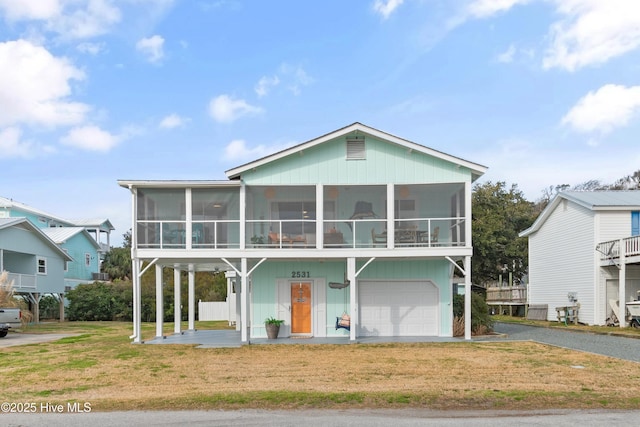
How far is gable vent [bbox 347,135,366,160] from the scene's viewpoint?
20969mm

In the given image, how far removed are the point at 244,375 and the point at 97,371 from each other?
3.50m

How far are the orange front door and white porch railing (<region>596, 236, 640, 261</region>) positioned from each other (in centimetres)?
1304

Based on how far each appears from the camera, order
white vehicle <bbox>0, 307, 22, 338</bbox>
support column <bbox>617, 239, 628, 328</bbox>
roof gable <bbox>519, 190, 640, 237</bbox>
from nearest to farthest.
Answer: white vehicle <bbox>0, 307, 22, 338</bbox> → support column <bbox>617, 239, 628, 328</bbox> → roof gable <bbox>519, 190, 640, 237</bbox>

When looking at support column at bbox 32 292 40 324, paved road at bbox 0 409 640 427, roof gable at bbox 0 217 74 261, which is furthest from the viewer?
support column at bbox 32 292 40 324

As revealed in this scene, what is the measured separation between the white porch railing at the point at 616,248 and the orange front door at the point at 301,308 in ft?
42.8

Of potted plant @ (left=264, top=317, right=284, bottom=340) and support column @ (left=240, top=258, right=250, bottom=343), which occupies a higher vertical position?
support column @ (left=240, top=258, right=250, bottom=343)

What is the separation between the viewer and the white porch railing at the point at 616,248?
24.3 m

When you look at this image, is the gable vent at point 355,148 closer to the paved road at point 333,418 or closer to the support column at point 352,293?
the support column at point 352,293

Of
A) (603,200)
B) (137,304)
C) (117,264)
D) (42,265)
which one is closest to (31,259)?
(42,265)

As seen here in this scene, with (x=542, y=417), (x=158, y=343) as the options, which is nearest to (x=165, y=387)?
(x=542, y=417)

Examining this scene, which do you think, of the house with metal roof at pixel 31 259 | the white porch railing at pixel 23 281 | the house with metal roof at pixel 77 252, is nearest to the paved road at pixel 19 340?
the white porch railing at pixel 23 281

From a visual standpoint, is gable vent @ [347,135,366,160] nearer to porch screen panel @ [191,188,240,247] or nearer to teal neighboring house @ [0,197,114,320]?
porch screen panel @ [191,188,240,247]

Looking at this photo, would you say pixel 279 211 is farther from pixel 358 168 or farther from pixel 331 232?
pixel 358 168

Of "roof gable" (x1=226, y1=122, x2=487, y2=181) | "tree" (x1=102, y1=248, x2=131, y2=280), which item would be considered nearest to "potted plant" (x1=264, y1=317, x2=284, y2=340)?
"roof gable" (x1=226, y1=122, x2=487, y2=181)
